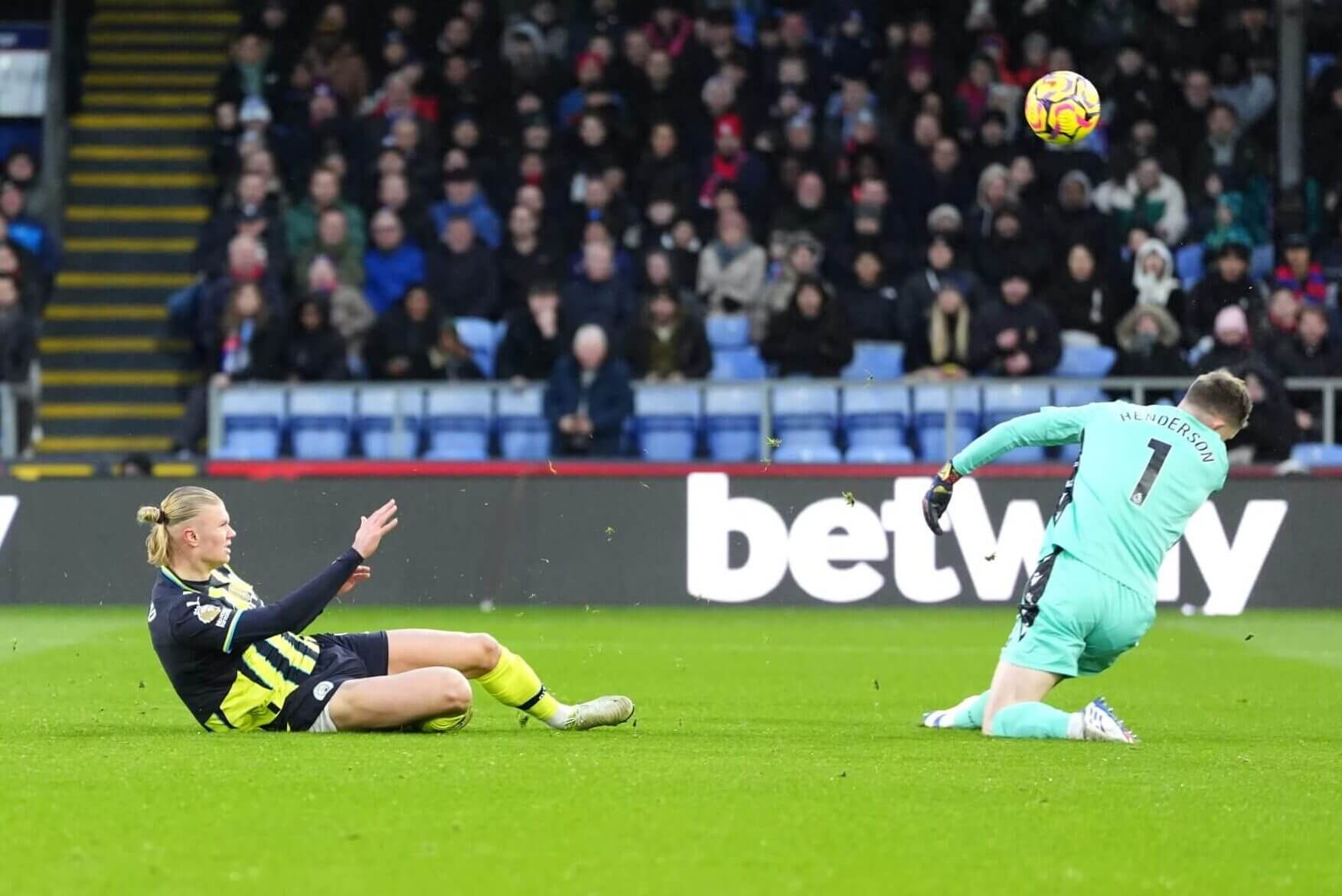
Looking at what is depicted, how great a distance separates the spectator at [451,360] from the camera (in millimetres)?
18500

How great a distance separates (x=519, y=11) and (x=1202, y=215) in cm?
746

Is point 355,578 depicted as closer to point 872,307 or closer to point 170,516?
point 170,516

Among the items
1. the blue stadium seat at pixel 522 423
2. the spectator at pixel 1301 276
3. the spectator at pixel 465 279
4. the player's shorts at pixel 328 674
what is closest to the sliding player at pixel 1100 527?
the player's shorts at pixel 328 674

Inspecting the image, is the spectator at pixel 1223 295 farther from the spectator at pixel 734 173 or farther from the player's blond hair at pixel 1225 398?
the player's blond hair at pixel 1225 398

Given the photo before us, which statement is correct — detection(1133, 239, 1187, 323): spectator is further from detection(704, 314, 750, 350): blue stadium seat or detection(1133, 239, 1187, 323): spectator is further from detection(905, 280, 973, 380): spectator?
detection(704, 314, 750, 350): blue stadium seat

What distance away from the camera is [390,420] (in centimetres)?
1828

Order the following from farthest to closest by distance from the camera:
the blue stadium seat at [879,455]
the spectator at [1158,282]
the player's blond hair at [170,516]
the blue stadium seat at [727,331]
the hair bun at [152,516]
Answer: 1. the blue stadium seat at [727,331]
2. the spectator at [1158,282]
3. the blue stadium seat at [879,455]
4. the player's blond hair at [170,516]
5. the hair bun at [152,516]

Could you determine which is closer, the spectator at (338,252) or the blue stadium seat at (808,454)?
the blue stadium seat at (808,454)

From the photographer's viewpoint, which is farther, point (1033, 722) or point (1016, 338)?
point (1016, 338)

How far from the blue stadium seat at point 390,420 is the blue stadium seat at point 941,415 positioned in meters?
4.06

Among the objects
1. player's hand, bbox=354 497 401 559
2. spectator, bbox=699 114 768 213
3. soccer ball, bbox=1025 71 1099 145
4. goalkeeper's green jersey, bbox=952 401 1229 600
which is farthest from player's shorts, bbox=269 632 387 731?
spectator, bbox=699 114 768 213

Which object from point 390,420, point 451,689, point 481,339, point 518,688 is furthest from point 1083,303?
point 451,689

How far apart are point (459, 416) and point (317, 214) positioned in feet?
10.4

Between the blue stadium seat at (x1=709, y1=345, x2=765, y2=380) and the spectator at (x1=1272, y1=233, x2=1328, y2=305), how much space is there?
4.55 metres
